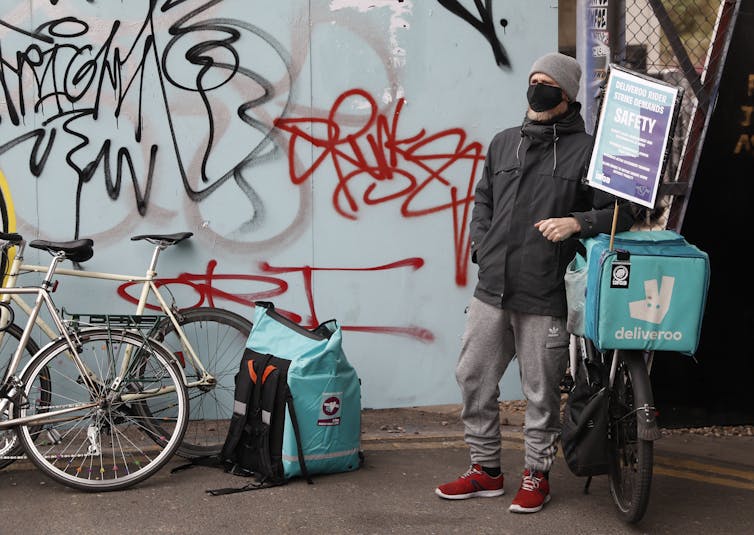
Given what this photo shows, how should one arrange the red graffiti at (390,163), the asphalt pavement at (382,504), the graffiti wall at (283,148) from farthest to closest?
1. the red graffiti at (390,163)
2. the graffiti wall at (283,148)
3. the asphalt pavement at (382,504)

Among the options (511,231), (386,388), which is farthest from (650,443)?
(386,388)

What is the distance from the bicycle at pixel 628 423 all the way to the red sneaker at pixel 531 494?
0.99 feet

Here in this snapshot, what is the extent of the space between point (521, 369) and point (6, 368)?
8.27ft

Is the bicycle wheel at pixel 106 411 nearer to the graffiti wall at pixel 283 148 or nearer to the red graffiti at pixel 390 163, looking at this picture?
the graffiti wall at pixel 283 148

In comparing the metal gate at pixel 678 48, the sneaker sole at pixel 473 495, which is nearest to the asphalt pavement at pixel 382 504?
the sneaker sole at pixel 473 495

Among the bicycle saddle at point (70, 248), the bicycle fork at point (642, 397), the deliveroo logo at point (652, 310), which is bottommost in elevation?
the bicycle fork at point (642, 397)

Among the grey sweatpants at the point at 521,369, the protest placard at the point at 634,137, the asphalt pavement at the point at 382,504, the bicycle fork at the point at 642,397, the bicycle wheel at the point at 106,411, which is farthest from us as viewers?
the bicycle wheel at the point at 106,411

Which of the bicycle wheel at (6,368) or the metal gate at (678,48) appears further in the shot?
the metal gate at (678,48)

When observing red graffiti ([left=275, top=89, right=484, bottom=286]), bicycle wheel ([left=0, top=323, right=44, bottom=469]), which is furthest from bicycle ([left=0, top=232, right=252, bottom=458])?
red graffiti ([left=275, top=89, right=484, bottom=286])

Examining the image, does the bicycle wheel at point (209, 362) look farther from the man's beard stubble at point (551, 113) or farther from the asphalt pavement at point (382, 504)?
the man's beard stubble at point (551, 113)

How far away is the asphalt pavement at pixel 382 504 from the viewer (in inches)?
175

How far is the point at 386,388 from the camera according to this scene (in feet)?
20.2

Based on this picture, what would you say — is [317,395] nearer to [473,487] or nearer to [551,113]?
[473,487]

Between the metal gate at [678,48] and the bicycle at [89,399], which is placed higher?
the metal gate at [678,48]
